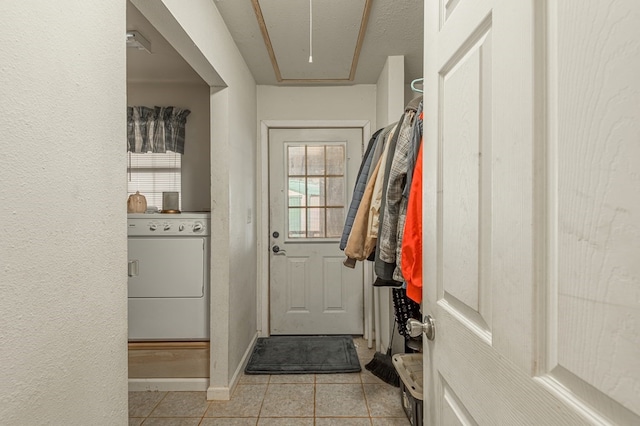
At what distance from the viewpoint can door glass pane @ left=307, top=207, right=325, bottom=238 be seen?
10.9 ft

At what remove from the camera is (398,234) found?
1.51 m

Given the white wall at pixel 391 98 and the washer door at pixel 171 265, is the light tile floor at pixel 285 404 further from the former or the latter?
the washer door at pixel 171 265

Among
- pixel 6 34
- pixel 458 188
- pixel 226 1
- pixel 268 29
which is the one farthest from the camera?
pixel 268 29

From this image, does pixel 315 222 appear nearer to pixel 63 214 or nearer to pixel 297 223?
pixel 297 223

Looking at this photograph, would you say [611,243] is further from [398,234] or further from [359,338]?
[359,338]

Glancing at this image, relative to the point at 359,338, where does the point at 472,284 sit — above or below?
above

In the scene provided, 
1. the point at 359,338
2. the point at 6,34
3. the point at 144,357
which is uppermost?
the point at 6,34

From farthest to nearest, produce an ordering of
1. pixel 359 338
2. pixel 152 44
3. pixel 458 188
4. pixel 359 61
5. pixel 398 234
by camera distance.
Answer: pixel 359 338
pixel 359 61
pixel 152 44
pixel 398 234
pixel 458 188

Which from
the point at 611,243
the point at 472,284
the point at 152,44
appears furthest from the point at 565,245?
the point at 152,44

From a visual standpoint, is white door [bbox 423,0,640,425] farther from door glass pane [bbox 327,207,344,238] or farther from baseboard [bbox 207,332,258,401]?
door glass pane [bbox 327,207,344,238]

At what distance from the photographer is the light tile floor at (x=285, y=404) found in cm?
202

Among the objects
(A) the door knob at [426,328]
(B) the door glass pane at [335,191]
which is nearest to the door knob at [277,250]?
(B) the door glass pane at [335,191]

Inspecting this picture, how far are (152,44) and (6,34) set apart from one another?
202 cm

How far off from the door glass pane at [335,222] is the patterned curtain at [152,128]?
1.50 metres
